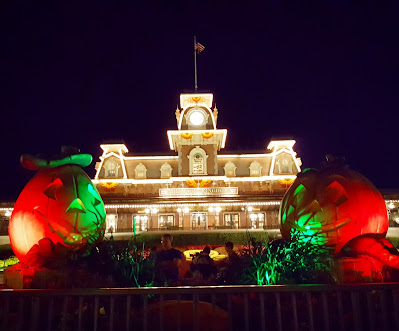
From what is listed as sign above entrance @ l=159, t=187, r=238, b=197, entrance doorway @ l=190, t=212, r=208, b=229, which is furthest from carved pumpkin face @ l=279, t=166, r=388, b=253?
entrance doorway @ l=190, t=212, r=208, b=229

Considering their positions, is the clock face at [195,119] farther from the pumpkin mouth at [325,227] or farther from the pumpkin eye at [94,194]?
the pumpkin mouth at [325,227]

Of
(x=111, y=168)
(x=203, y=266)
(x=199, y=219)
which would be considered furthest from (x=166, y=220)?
(x=203, y=266)

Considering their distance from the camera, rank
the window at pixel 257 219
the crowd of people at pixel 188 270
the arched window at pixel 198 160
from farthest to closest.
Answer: the arched window at pixel 198 160 < the window at pixel 257 219 < the crowd of people at pixel 188 270

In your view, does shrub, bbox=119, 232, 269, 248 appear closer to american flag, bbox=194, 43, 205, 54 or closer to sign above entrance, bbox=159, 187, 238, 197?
sign above entrance, bbox=159, 187, 238, 197

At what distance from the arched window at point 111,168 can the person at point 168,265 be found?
28.7m

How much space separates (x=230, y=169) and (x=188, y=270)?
28.1m

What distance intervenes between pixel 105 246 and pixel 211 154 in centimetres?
2818

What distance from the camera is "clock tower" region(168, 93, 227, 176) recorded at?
34.4 m

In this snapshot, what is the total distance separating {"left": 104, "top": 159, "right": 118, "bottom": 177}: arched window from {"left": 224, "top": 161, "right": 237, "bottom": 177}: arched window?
11.4 m

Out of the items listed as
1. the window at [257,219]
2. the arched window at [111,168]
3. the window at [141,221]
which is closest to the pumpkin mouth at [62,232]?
the window at [141,221]

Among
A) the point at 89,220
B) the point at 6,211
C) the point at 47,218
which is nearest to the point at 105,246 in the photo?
the point at 89,220

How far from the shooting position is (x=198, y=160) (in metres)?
34.6

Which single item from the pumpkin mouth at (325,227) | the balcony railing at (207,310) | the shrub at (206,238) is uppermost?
the pumpkin mouth at (325,227)

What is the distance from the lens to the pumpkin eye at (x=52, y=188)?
7.50 m
